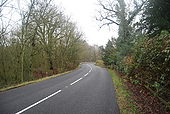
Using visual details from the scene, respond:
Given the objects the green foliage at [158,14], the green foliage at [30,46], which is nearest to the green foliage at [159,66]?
the green foliage at [158,14]

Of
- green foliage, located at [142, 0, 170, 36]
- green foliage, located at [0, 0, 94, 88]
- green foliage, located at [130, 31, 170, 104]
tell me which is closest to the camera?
green foliage, located at [130, 31, 170, 104]

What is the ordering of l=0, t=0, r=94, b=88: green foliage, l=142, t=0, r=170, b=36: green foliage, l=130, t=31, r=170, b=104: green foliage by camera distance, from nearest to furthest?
l=130, t=31, r=170, b=104: green foliage → l=142, t=0, r=170, b=36: green foliage → l=0, t=0, r=94, b=88: green foliage

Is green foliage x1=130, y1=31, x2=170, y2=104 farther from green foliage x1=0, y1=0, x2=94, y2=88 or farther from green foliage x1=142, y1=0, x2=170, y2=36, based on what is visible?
Answer: green foliage x1=0, y1=0, x2=94, y2=88

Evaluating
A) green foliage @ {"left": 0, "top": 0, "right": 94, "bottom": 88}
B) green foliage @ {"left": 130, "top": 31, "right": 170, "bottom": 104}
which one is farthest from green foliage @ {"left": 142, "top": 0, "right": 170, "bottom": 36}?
green foliage @ {"left": 0, "top": 0, "right": 94, "bottom": 88}

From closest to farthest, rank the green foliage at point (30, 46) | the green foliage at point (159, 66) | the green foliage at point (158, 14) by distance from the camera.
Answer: the green foliage at point (159, 66), the green foliage at point (158, 14), the green foliage at point (30, 46)

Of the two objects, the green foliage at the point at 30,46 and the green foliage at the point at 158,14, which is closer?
the green foliage at the point at 158,14

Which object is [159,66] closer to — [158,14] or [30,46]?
[158,14]

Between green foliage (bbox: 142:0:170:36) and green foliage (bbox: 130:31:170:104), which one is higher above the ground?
green foliage (bbox: 142:0:170:36)

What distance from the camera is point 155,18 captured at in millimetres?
7797

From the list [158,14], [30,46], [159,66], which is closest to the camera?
[159,66]

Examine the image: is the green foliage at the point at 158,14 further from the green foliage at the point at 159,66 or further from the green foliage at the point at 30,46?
the green foliage at the point at 30,46

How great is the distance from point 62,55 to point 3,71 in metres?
14.6

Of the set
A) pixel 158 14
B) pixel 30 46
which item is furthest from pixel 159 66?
pixel 30 46

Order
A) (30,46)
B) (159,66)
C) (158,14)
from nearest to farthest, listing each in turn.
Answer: (159,66)
(158,14)
(30,46)
